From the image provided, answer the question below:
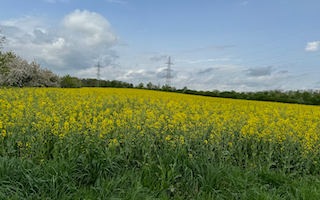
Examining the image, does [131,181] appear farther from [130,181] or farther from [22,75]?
[22,75]

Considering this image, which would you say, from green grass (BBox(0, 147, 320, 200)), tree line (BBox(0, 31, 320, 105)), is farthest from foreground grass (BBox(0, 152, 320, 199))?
tree line (BBox(0, 31, 320, 105))

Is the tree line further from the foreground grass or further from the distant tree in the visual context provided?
the foreground grass

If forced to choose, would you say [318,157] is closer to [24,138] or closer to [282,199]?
[282,199]

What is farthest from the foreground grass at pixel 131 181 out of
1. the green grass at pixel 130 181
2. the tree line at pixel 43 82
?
the tree line at pixel 43 82

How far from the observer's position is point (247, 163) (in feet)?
17.6

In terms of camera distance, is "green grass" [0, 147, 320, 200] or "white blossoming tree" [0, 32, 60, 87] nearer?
"green grass" [0, 147, 320, 200]

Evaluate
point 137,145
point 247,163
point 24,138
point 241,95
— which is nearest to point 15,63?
point 24,138

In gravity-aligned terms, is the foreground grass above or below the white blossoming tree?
below

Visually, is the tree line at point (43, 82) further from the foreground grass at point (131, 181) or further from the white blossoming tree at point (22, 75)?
the foreground grass at point (131, 181)

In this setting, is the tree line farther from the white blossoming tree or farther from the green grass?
the green grass

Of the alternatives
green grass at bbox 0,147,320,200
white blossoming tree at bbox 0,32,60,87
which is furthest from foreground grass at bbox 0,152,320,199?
white blossoming tree at bbox 0,32,60,87

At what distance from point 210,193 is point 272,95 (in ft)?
143

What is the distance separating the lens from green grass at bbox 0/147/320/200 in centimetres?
354

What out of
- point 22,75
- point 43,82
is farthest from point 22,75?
point 43,82
